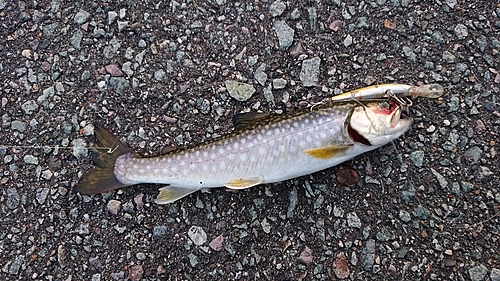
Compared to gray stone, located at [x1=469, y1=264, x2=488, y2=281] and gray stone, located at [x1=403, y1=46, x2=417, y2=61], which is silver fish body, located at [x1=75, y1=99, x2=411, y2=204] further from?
gray stone, located at [x1=469, y1=264, x2=488, y2=281]

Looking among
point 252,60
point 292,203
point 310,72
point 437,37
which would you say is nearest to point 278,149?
point 292,203

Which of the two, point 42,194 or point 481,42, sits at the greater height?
point 481,42

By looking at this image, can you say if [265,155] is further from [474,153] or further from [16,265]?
[16,265]

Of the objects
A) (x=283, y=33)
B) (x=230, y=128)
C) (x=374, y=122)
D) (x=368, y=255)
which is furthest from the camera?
(x=283, y=33)

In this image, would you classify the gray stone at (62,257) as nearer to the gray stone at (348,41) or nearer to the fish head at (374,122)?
the fish head at (374,122)

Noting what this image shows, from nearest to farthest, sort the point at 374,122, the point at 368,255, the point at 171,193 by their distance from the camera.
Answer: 1. the point at 374,122
2. the point at 368,255
3. the point at 171,193

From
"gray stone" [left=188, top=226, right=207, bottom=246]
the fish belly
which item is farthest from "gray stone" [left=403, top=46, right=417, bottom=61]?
"gray stone" [left=188, top=226, right=207, bottom=246]
